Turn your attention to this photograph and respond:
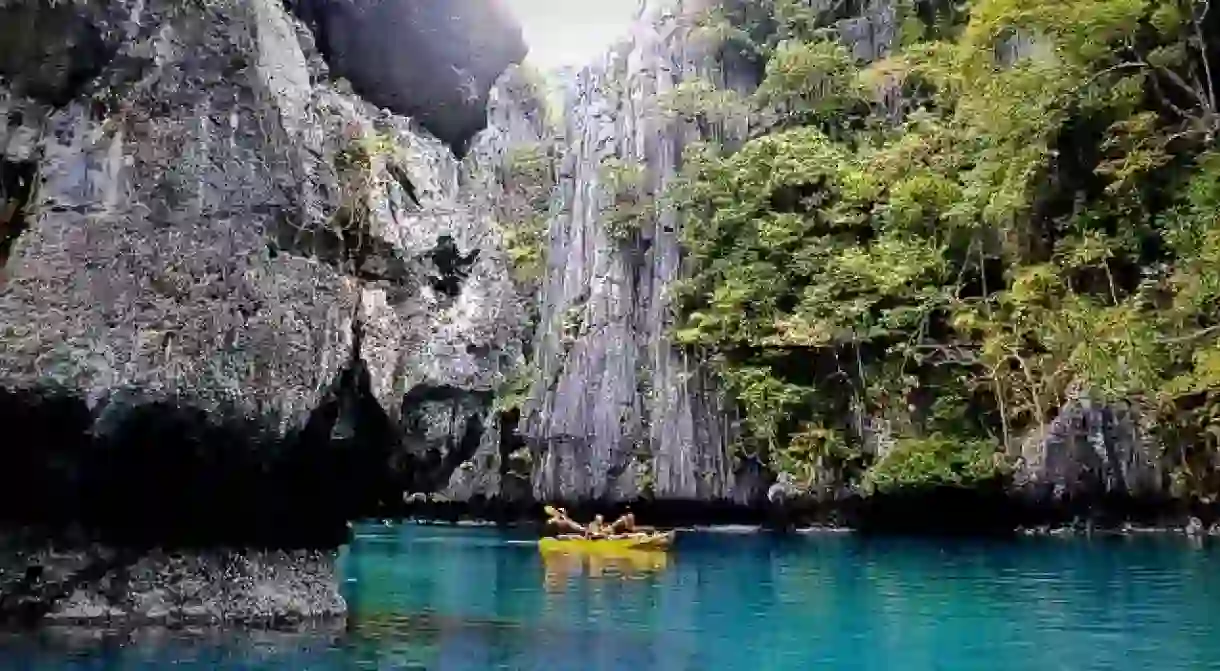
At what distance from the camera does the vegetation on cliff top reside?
2306cm

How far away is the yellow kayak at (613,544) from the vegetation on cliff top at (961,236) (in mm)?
6288

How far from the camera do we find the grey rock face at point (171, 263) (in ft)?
34.3

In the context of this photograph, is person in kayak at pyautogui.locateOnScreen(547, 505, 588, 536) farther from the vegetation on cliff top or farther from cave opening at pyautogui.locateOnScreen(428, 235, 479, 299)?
cave opening at pyautogui.locateOnScreen(428, 235, 479, 299)

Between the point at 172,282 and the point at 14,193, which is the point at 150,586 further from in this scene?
the point at 14,193

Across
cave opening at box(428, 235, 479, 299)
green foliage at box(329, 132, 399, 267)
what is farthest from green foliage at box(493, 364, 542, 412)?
green foliage at box(329, 132, 399, 267)

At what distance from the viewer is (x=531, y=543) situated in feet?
102

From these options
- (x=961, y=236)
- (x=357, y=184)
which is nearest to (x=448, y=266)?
(x=357, y=184)

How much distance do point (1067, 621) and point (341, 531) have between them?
7792 mm

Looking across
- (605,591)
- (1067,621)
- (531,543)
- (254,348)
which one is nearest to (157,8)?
(254,348)

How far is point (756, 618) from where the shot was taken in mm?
13664

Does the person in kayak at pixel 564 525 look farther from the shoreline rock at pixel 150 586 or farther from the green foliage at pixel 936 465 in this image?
the shoreline rock at pixel 150 586

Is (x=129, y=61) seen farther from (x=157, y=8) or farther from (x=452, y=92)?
(x=452, y=92)

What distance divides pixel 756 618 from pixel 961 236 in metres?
18.3

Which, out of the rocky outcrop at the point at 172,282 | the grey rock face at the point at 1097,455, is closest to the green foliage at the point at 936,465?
the grey rock face at the point at 1097,455
